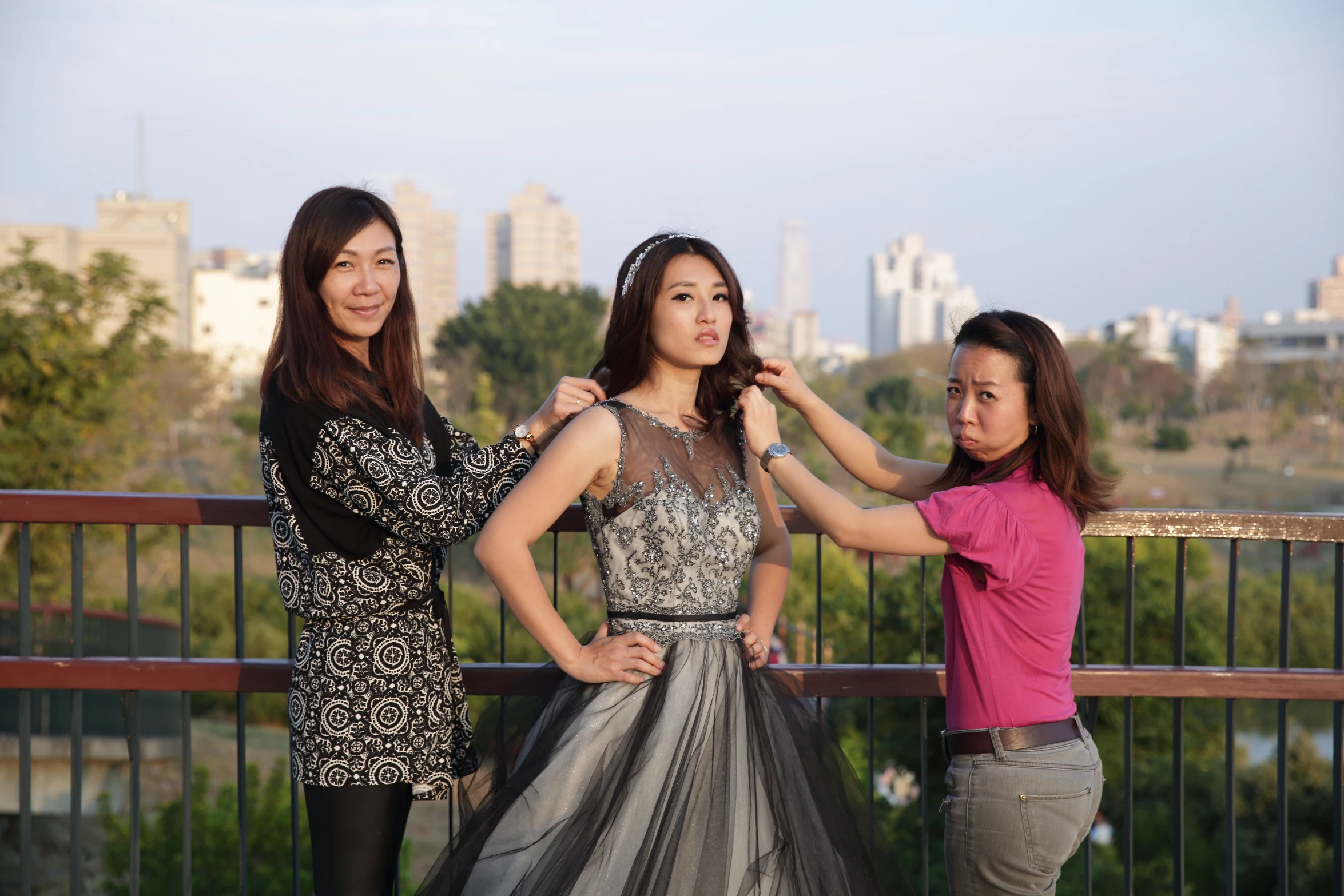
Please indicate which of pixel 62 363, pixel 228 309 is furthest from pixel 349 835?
pixel 228 309

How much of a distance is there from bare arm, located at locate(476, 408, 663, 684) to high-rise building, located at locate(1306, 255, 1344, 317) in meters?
109

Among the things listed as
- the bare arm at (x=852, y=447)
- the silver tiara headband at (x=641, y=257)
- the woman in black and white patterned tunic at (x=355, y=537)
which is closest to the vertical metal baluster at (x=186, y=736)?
the woman in black and white patterned tunic at (x=355, y=537)

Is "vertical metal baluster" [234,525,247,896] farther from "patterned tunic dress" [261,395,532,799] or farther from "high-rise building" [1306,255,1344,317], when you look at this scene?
"high-rise building" [1306,255,1344,317]

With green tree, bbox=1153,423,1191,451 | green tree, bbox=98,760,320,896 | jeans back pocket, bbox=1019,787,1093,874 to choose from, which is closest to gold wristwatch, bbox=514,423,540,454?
jeans back pocket, bbox=1019,787,1093,874

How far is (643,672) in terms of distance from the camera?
2064mm

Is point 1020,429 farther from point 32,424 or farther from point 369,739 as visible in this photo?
point 32,424

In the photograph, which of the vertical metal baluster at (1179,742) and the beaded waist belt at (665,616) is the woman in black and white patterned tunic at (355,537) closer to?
the beaded waist belt at (665,616)

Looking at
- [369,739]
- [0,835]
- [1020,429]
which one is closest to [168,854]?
[0,835]

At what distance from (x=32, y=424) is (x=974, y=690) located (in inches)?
715

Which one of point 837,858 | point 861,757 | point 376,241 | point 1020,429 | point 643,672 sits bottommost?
point 861,757

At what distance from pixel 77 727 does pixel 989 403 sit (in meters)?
2.18

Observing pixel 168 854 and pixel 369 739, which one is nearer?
pixel 369 739

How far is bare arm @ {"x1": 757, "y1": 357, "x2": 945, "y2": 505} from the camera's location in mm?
2291

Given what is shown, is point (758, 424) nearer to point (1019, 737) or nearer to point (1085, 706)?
point (1019, 737)
